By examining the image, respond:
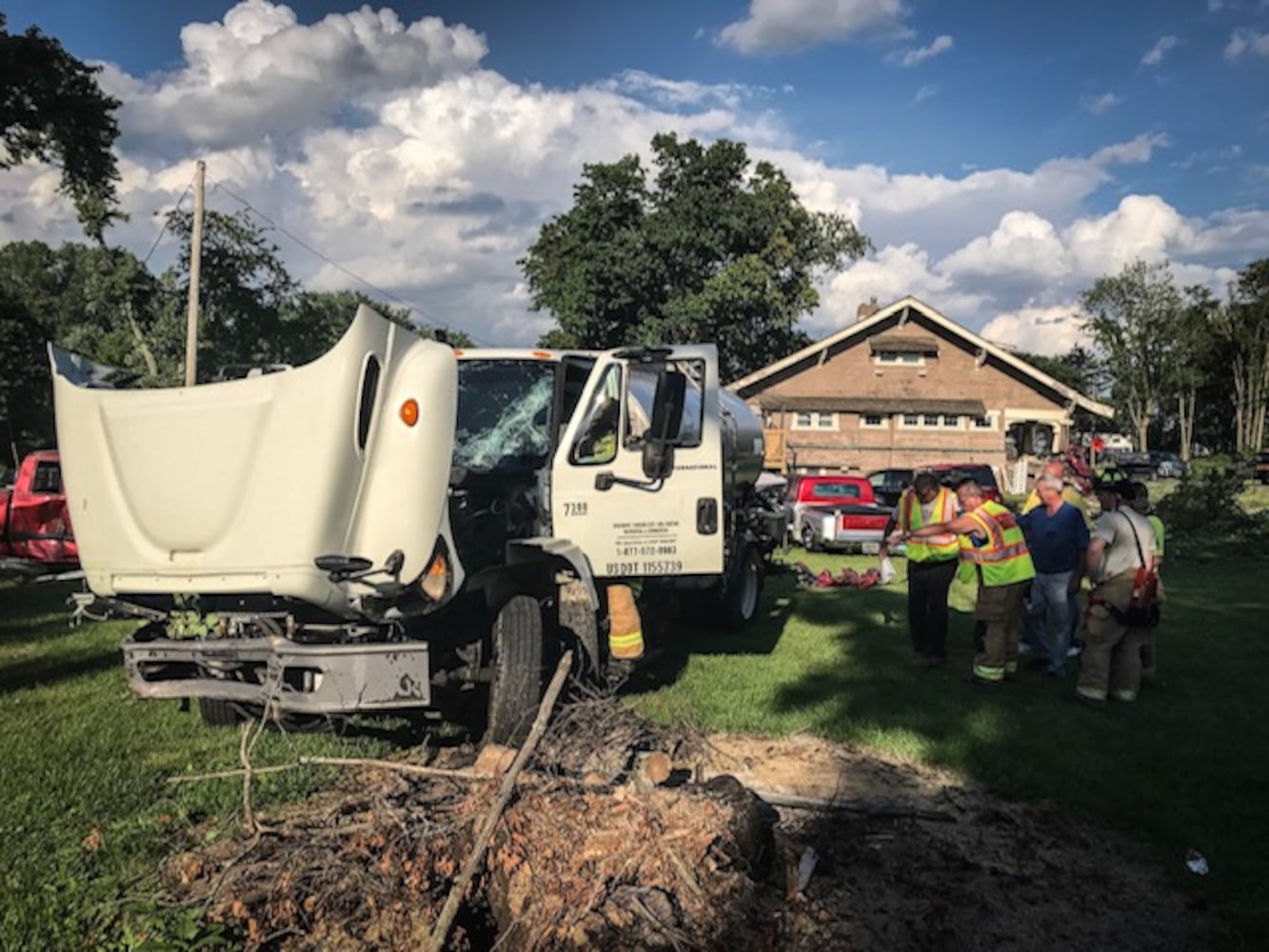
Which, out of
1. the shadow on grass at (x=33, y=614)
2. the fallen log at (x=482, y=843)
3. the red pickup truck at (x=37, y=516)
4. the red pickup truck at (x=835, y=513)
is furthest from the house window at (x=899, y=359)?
the fallen log at (x=482, y=843)

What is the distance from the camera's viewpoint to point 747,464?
35.5 feet

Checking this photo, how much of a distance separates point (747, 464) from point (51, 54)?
18.9 metres

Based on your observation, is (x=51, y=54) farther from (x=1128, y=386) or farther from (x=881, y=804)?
(x=1128, y=386)

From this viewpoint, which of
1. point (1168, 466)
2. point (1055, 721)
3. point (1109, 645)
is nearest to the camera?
point (1055, 721)

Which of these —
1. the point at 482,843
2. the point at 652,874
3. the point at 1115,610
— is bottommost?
the point at 652,874

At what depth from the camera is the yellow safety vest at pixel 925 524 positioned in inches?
326

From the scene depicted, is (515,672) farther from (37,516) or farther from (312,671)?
(37,516)

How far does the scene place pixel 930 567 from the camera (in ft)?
27.8

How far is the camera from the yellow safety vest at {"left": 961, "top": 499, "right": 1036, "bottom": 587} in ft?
25.4

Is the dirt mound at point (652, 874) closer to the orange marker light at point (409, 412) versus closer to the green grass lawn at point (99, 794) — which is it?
the green grass lawn at point (99, 794)

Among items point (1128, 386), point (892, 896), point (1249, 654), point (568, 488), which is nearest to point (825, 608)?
point (1249, 654)

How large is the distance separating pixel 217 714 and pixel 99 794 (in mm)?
1234

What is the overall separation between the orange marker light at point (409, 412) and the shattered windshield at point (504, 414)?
64.6 inches

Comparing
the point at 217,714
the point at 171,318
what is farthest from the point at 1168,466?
the point at 217,714
